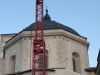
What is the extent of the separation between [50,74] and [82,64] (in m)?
4.49

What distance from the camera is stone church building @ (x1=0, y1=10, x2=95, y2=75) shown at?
25734 millimetres

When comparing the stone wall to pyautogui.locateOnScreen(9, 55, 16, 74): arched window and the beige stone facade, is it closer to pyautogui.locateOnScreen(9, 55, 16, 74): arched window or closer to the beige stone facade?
the beige stone facade

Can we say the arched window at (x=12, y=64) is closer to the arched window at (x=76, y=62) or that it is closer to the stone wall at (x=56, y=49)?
the stone wall at (x=56, y=49)

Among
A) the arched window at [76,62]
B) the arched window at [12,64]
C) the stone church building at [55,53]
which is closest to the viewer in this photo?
the stone church building at [55,53]

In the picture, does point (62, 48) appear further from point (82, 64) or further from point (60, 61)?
point (82, 64)

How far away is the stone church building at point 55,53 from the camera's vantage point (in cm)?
2573

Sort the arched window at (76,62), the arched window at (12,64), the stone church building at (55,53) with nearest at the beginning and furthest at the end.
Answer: the stone church building at (55,53) < the arched window at (76,62) < the arched window at (12,64)

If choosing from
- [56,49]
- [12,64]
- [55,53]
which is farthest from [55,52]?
[12,64]

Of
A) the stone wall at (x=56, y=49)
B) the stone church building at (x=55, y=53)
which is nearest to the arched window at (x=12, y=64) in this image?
the stone church building at (x=55, y=53)

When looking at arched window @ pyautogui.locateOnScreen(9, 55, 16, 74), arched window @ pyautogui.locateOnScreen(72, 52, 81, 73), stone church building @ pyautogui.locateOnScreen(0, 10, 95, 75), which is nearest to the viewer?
stone church building @ pyautogui.locateOnScreen(0, 10, 95, 75)

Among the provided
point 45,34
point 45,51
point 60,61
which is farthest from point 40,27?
point 60,61

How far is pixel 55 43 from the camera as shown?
26.6 meters

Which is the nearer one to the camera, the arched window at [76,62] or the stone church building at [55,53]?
the stone church building at [55,53]

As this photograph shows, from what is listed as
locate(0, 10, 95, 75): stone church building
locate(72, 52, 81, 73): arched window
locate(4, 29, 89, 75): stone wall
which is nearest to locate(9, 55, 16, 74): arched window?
locate(0, 10, 95, 75): stone church building
